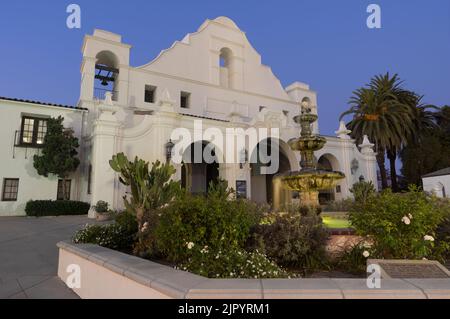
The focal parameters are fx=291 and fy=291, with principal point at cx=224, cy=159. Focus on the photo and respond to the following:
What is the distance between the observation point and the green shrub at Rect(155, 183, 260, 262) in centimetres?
505

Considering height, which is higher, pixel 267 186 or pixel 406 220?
pixel 267 186

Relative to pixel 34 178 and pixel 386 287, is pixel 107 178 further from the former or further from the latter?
Answer: pixel 386 287

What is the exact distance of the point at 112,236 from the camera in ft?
21.9

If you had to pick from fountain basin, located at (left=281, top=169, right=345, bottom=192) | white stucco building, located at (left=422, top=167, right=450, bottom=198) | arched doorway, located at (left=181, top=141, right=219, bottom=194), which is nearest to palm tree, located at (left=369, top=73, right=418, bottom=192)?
white stucco building, located at (left=422, top=167, right=450, bottom=198)

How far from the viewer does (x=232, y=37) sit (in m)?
27.6

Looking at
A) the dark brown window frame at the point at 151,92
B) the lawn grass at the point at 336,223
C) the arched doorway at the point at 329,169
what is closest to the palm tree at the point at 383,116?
the arched doorway at the point at 329,169

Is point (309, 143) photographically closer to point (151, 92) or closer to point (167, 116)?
point (167, 116)

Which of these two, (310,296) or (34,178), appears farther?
(34,178)

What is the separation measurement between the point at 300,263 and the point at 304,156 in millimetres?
6045

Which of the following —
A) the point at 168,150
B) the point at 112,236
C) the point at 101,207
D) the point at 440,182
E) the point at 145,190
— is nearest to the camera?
the point at 112,236

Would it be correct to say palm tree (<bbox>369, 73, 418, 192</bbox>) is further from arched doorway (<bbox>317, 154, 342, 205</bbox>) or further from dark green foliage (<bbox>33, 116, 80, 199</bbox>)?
dark green foliage (<bbox>33, 116, 80, 199</bbox>)

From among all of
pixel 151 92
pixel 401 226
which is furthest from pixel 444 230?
pixel 151 92

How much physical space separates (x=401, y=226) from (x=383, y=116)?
1263 inches
